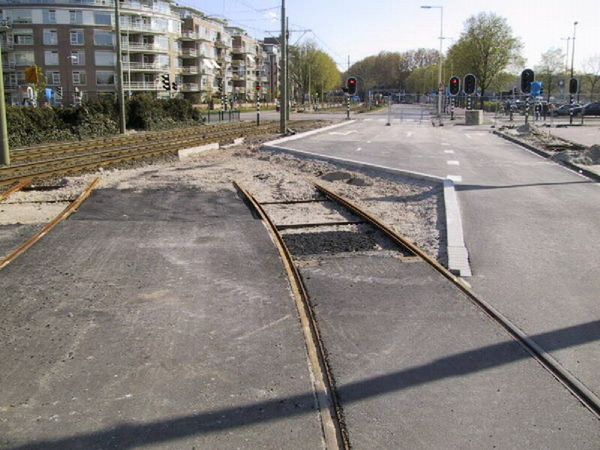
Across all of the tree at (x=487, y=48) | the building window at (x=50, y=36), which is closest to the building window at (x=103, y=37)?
the building window at (x=50, y=36)

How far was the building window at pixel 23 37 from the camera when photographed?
7931 centimetres

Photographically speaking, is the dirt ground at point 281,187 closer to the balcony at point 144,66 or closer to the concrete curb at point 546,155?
the concrete curb at point 546,155

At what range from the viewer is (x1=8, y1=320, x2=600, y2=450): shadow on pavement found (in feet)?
12.6

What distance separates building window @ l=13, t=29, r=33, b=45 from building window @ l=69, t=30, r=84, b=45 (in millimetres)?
4760

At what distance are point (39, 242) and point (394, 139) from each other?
21.5m

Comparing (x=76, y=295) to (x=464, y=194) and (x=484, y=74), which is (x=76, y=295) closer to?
(x=464, y=194)

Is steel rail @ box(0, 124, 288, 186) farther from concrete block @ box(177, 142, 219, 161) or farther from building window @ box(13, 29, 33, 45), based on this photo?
building window @ box(13, 29, 33, 45)

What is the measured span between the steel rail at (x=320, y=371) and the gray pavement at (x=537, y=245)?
1.86m

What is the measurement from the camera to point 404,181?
49.4ft

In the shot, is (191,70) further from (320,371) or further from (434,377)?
(434,377)

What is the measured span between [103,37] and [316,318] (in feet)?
273

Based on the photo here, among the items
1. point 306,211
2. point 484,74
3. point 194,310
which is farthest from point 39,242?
point 484,74

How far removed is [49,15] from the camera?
79.4m

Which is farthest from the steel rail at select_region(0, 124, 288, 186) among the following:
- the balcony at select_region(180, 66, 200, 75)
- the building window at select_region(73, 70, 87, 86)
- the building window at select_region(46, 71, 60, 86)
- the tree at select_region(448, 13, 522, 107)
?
the balcony at select_region(180, 66, 200, 75)
